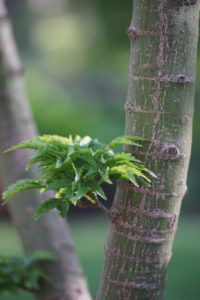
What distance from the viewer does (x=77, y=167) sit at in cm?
172

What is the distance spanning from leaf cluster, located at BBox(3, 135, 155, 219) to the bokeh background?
3.21 m

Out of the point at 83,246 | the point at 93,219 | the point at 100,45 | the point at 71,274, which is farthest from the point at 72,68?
the point at 71,274

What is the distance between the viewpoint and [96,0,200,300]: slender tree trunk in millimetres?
1781

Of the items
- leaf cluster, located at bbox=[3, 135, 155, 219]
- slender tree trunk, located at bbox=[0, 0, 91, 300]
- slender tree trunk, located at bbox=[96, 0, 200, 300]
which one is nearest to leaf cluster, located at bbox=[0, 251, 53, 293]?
slender tree trunk, located at bbox=[0, 0, 91, 300]

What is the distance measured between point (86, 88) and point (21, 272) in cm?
861

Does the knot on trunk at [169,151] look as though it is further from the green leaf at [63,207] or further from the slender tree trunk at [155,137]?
the green leaf at [63,207]

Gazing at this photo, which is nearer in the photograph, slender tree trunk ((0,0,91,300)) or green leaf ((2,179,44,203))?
green leaf ((2,179,44,203))

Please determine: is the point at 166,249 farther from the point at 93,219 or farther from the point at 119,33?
the point at 119,33

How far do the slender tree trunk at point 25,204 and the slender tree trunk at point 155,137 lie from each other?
0.92 m

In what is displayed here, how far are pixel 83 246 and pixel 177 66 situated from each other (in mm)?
5255

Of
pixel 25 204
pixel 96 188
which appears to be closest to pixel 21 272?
pixel 25 204

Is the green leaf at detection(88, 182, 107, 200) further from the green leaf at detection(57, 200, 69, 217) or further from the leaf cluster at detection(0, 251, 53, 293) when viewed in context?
the leaf cluster at detection(0, 251, 53, 293)

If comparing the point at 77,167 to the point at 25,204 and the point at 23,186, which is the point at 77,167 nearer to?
the point at 23,186

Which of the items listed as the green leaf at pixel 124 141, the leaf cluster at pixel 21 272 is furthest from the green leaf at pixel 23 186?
the leaf cluster at pixel 21 272
